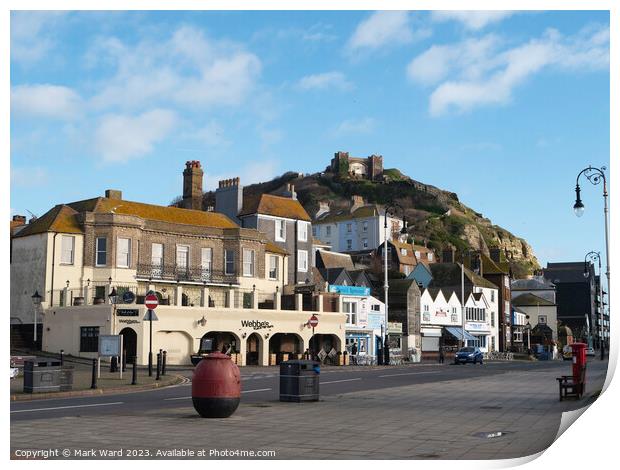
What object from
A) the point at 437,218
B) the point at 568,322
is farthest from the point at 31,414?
the point at 437,218

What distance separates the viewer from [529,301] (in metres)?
110

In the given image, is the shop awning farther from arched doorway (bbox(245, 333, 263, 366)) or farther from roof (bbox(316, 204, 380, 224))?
arched doorway (bbox(245, 333, 263, 366))

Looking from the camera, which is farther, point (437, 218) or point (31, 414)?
point (437, 218)

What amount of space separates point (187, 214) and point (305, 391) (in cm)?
3560

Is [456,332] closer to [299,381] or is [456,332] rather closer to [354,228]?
[354,228]

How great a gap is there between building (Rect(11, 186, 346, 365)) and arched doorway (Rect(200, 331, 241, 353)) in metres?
0.06

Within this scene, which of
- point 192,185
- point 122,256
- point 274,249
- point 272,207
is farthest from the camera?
point 272,207

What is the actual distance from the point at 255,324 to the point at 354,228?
60778 millimetres

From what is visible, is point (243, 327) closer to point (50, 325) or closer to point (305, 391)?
point (50, 325)

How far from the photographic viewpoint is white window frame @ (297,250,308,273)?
62.4 metres

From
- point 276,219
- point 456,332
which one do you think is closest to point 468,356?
point 456,332

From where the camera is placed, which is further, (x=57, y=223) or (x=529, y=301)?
(x=529, y=301)

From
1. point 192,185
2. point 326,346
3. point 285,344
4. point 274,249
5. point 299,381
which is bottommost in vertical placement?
point 326,346
